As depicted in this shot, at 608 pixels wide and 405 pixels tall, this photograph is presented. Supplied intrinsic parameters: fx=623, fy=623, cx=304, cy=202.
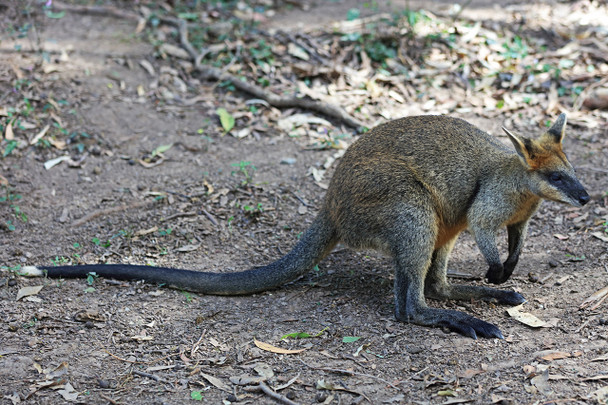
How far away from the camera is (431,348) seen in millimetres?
4375

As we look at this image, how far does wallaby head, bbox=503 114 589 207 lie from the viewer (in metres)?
4.60

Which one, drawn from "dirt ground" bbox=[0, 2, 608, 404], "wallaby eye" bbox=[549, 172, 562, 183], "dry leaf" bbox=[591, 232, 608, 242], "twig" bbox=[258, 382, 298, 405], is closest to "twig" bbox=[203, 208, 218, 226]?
"dirt ground" bbox=[0, 2, 608, 404]

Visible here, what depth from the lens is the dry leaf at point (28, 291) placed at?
4.83m

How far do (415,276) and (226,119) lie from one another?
141 inches

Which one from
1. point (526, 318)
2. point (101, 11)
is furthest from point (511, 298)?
point (101, 11)

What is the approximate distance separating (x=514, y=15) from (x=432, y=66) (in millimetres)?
2244

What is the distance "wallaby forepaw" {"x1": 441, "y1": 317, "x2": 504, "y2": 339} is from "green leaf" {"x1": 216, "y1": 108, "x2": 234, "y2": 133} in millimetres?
3788

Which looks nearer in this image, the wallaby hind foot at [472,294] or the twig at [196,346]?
the twig at [196,346]

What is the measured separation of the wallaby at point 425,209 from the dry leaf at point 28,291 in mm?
128

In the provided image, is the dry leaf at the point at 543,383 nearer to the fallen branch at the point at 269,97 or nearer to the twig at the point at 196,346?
the twig at the point at 196,346

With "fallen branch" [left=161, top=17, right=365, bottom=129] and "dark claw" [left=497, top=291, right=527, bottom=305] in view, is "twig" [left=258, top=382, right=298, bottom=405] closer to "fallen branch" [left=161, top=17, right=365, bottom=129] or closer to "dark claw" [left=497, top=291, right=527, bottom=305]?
"dark claw" [left=497, top=291, right=527, bottom=305]

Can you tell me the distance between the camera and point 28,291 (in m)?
4.87

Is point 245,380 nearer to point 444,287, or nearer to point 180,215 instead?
point 444,287

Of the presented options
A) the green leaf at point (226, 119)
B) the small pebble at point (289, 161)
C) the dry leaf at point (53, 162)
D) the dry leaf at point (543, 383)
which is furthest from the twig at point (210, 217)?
the dry leaf at point (543, 383)
